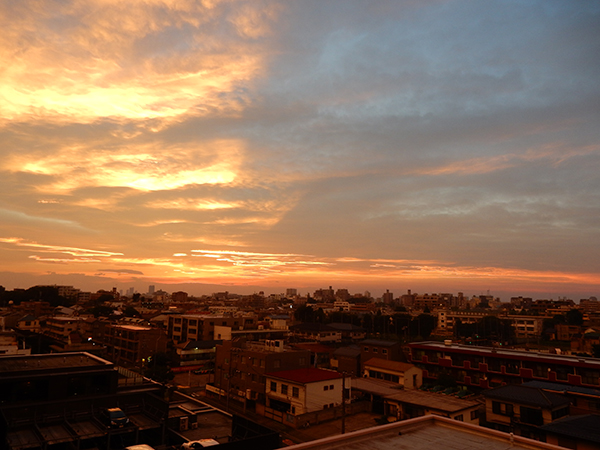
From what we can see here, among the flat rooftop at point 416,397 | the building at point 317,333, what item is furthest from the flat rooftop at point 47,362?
the building at point 317,333

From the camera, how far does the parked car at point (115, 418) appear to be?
21.0 meters

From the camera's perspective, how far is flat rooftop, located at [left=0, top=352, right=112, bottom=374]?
969 inches

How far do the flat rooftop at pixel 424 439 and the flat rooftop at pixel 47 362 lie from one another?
21886 millimetres

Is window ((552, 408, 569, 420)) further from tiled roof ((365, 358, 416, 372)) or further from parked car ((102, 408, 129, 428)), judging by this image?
parked car ((102, 408, 129, 428))

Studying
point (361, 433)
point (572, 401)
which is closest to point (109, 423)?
point (361, 433)

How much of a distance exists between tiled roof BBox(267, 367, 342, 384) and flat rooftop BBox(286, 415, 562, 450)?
18987mm

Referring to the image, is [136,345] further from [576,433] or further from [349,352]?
[576,433]

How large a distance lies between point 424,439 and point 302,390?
1978cm

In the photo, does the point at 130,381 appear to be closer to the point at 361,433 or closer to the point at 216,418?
the point at 216,418

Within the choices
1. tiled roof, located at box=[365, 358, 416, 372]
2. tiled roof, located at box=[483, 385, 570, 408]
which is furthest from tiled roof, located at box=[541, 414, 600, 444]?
tiled roof, located at box=[365, 358, 416, 372]

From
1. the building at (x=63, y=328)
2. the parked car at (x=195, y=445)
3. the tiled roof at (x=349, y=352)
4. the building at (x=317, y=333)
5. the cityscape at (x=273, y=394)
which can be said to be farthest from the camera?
the building at (x=317, y=333)

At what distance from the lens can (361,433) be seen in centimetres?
964

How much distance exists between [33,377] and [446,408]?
24696 millimetres

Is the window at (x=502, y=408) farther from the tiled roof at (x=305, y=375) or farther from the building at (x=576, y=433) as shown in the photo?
the tiled roof at (x=305, y=375)
